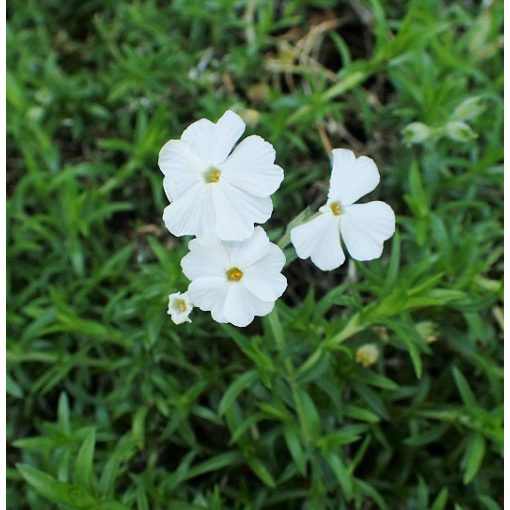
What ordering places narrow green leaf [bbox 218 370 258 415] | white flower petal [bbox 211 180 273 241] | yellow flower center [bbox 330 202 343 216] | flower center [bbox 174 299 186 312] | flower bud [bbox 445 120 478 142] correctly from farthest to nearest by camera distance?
flower bud [bbox 445 120 478 142]
narrow green leaf [bbox 218 370 258 415]
flower center [bbox 174 299 186 312]
yellow flower center [bbox 330 202 343 216]
white flower petal [bbox 211 180 273 241]

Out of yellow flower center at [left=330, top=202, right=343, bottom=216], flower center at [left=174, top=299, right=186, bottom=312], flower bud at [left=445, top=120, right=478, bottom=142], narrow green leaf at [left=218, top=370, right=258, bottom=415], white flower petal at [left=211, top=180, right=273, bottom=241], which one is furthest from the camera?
flower bud at [left=445, top=120, right=478, bottom=142]

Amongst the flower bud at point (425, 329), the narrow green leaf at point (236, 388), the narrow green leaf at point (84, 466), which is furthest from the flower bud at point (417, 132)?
the narrow green leaf at point (84, 466)

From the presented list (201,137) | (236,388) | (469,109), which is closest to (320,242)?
(201,137)

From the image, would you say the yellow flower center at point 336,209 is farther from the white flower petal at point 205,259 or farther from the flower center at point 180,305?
the flower center at point 180,305

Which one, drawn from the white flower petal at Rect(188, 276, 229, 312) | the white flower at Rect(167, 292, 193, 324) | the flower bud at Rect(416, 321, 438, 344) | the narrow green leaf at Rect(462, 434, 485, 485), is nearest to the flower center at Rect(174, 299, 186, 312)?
the white flower at Rect(167, 292, 193, 324)

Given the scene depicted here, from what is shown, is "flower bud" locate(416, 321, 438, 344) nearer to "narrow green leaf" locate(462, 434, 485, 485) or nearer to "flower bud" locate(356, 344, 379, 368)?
"flower bud" locate(356, 344, 379, 368)

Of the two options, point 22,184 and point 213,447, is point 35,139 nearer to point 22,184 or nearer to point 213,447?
point 22,184

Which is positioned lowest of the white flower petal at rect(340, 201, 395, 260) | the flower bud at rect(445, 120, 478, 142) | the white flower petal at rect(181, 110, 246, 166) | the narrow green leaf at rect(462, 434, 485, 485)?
the narrow green leaf at rect(462, 434, 485, 485)
